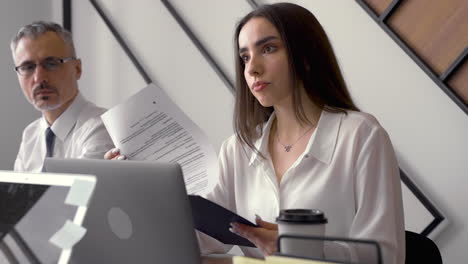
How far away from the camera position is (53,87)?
6.37 feet

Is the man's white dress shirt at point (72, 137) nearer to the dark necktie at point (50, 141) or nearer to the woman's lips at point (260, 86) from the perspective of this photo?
the dark necktie at point (50, 141)

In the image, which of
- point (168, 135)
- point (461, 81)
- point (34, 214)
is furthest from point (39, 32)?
point (461, 81)

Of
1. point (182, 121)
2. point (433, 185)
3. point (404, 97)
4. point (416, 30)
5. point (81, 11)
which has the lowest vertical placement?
point (433, 185)

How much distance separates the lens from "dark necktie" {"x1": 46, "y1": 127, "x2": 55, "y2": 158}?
1.92 meters

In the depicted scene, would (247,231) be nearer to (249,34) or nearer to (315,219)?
(315,219)

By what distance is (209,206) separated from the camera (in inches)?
40.1

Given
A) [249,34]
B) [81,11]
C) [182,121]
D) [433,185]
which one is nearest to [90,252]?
[182,121]

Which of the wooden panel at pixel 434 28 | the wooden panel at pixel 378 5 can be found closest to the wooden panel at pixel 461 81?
the wooden panel at pixel 434 28

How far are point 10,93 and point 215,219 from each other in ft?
6.69

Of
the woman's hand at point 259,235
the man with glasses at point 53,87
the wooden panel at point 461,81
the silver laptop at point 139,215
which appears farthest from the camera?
the man with glasses at point 53,87

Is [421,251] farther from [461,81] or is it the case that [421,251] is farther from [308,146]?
[461,81]

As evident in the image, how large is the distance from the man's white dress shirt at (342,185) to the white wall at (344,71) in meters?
0.53

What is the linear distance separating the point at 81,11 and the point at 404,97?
1.69m

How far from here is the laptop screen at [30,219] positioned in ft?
2.61
